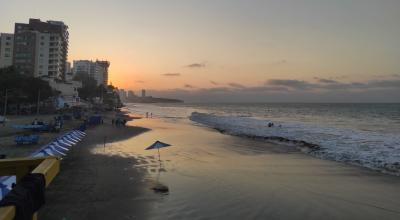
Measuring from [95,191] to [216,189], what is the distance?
16.3 ft

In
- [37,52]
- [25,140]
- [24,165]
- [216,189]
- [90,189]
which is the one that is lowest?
[90,189]

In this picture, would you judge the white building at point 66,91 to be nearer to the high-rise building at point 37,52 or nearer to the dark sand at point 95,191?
the high-rise building at point 37,52

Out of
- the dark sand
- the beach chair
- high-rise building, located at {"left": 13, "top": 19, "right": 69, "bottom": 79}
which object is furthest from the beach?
high-rise building, located at {"left": 13, "top": 19, "right": 69, "bottom": 79}

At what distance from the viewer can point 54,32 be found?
140 m

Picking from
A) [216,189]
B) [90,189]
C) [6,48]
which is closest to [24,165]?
[90,189]

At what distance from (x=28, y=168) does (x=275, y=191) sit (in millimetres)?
11756

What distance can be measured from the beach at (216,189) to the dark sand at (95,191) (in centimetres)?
3

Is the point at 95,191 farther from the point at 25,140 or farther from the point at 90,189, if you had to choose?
the point at 25,140

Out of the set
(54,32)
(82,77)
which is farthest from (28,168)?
(82,77)

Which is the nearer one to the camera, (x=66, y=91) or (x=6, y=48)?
(x=66, y=91)

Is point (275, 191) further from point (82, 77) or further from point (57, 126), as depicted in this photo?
point (82, 77)

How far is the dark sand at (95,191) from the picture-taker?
37.5 feet

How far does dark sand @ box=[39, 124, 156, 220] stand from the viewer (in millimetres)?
11422

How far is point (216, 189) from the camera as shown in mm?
14977
